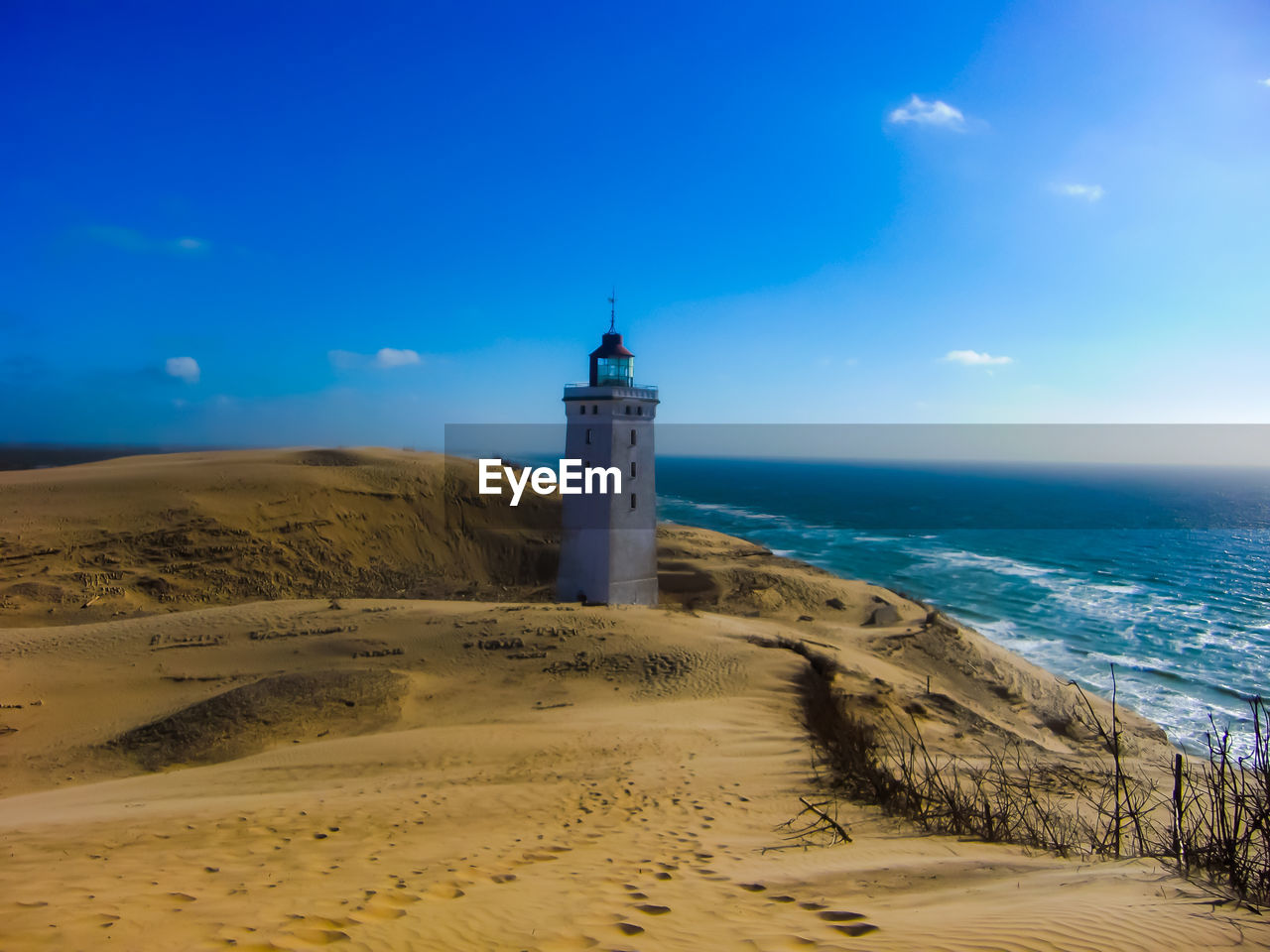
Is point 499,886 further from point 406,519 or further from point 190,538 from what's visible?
point 406,519

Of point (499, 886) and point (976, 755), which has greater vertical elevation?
point (499, 886)

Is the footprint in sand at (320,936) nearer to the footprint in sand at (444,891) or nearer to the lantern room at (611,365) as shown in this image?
the footprint in sand at (444,891)

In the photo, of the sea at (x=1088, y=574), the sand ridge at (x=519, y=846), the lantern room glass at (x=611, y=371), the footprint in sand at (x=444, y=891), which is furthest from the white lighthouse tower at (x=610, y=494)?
the footprint in sand at (x=444, y=891)

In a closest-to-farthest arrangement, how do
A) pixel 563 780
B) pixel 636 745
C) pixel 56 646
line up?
1. pixel 563 780
2. pixel 636 745
3. pixel 56 646

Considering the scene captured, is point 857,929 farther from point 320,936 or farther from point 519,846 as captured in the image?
point 519,846

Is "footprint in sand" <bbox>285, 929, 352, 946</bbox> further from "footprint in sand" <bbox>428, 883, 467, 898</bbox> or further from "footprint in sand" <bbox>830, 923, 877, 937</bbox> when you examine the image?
"footprint in sand" <bbox>830, 923, 877, 937</bbox>

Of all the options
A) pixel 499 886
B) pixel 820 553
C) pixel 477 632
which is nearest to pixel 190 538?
pixel 477 632

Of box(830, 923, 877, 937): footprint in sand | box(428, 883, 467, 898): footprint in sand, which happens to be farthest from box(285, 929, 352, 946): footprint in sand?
box(830, 923, 877, 937): footprint in sand
